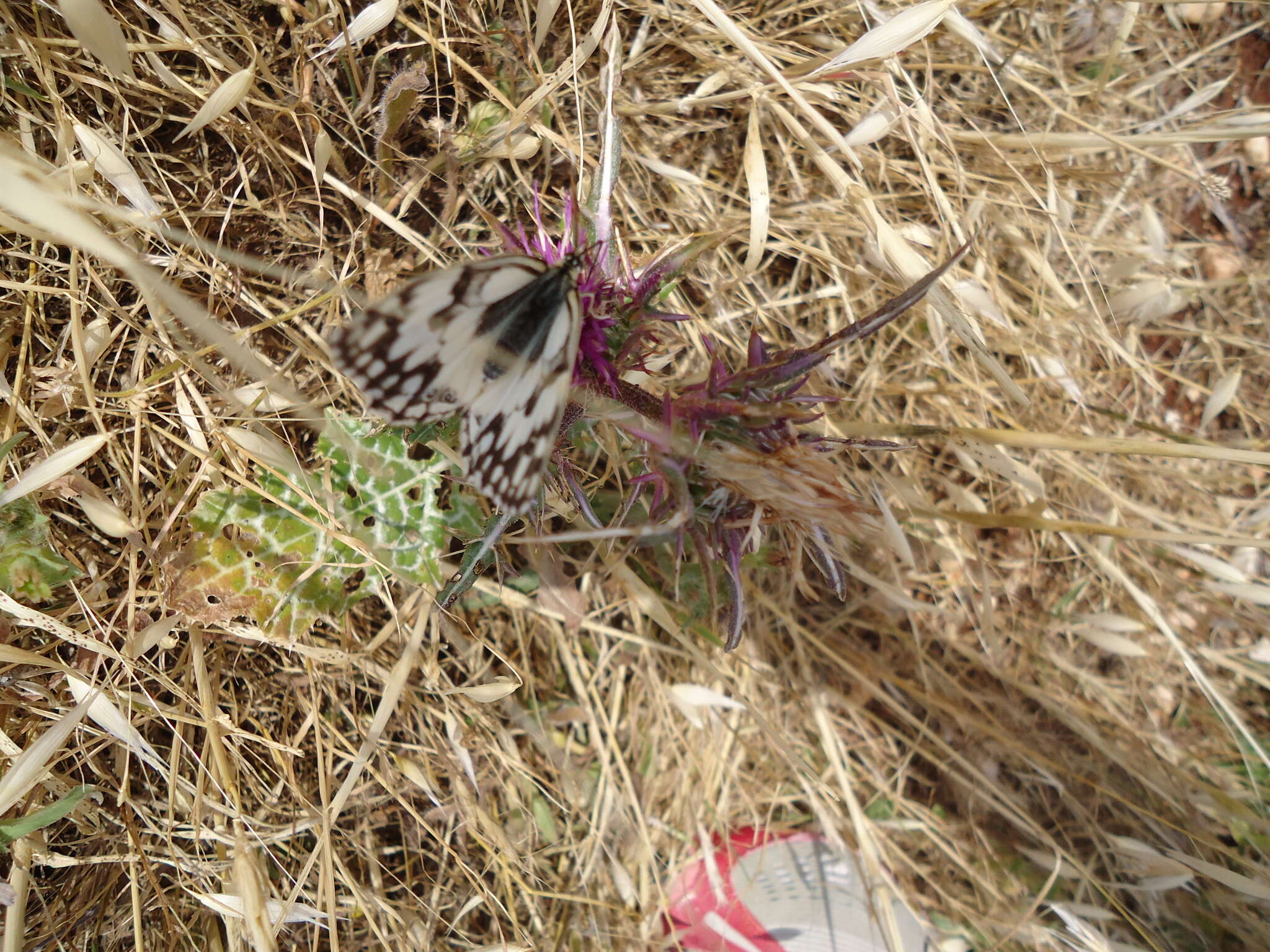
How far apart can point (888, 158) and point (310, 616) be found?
1.74 m

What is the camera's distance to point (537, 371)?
34.9 inches

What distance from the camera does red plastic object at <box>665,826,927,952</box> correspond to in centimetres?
197

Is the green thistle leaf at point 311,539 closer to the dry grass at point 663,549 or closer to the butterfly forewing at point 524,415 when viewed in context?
the dry grass at point 663,549

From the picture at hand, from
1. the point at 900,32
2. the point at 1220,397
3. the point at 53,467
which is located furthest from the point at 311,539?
the point at 1220,397

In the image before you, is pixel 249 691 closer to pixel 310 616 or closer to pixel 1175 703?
pixel 310 616

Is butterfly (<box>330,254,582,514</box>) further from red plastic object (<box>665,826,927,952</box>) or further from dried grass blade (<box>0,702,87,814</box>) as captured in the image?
red plastic object (<box>665,826,927,952</box>)

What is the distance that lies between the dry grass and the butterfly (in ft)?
0.53

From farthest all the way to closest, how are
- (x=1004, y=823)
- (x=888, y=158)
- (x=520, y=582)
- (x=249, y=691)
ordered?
(x=1004, y=823)
(x=888, y=158)
(x=520, y=582)
(x=249, y=691)

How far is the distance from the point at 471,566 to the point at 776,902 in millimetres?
1457

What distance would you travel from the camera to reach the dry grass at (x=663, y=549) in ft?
4.67

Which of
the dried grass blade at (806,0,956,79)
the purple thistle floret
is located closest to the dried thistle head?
the purple thistle floret

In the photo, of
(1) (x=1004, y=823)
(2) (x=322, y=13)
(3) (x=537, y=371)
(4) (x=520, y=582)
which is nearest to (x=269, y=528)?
(4) (x=520, y=582)

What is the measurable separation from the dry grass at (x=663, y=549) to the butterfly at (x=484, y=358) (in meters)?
0.16

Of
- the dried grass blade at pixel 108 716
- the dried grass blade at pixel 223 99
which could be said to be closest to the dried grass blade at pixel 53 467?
the dried grass blade at pixel 108 716
